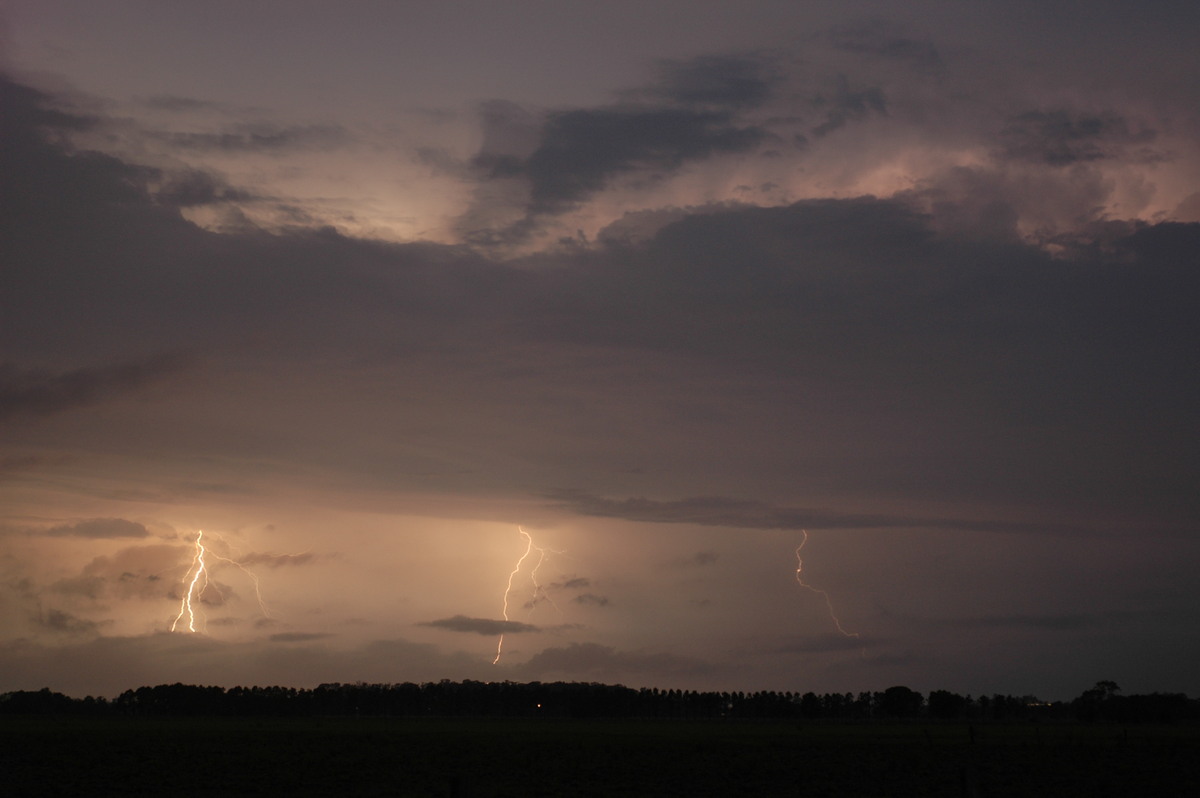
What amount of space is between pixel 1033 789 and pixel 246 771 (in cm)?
3352

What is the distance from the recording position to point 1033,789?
3944 centimetres

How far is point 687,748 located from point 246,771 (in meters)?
22.7

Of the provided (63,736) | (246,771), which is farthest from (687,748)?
(63,736)

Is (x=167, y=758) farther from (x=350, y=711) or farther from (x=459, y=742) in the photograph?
(x=350, y=711)

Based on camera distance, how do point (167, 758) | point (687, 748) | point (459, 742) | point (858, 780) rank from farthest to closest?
point (459, 742)
point (687, 748)
point (167, 758)
point (858, 780)

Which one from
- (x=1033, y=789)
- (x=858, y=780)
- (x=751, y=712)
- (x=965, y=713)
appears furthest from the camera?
(x=751, y=712)

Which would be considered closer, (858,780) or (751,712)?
(858,780)

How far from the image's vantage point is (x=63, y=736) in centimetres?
6372

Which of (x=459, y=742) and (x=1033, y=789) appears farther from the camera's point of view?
(x=459, y=742)

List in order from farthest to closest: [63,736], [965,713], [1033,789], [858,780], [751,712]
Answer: [751,712] < [965,713] < [63,736] < [858,780] < [1033,789]

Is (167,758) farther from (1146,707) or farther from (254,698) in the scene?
(254,698)

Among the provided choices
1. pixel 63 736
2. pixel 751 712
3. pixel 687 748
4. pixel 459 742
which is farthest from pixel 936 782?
pixel 751 712

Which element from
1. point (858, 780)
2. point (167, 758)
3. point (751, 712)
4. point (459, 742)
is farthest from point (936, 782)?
point (751, 712)

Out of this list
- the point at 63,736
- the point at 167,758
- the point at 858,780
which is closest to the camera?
the point at 858,780
